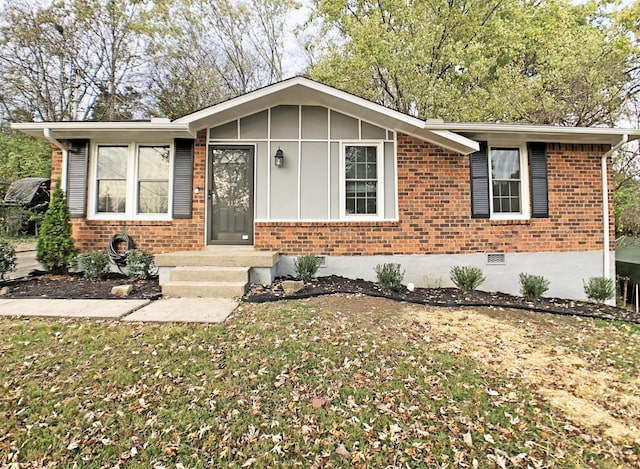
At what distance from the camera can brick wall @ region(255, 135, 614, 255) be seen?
6.12 meters

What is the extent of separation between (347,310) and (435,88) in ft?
29.7

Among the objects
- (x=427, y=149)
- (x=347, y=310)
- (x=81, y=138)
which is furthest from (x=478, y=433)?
(x=81, y=138)

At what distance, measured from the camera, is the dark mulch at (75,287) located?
4688 mm

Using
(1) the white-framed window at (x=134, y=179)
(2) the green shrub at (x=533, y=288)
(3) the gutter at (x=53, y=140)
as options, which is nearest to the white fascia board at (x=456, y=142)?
(2) the green shrub at (x=533, y=288)

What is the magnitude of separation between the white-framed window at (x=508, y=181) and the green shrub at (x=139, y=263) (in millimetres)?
6586

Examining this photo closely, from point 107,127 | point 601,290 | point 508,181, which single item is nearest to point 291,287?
point 107,127

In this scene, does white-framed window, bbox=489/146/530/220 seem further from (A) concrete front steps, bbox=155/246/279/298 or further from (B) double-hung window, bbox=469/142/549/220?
(A) concrete front steps, bbox=155/246/279/298

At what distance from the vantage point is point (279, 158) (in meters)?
6.08

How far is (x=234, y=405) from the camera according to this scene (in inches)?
89.5

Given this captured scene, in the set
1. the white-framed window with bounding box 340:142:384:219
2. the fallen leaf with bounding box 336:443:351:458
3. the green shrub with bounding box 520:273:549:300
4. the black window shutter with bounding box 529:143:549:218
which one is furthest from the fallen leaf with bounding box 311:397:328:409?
the black window shutter with bounding box 529:143:549:218

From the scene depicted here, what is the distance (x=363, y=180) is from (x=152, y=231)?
13.6 feet

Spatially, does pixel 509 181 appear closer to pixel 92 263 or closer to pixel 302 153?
pixel 302 153

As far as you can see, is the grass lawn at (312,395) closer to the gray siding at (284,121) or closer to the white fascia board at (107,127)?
the white fascia board at (107,127)

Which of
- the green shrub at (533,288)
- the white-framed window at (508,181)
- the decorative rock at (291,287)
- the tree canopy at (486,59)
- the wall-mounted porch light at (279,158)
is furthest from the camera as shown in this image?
the tree canopy at (486,59)
